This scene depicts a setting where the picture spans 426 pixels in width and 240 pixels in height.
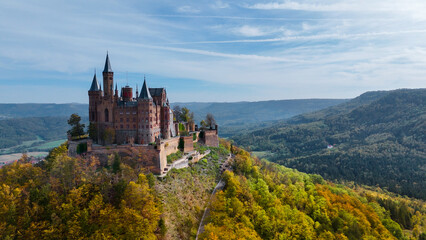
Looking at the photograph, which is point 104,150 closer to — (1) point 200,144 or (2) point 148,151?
(2) point 148,151

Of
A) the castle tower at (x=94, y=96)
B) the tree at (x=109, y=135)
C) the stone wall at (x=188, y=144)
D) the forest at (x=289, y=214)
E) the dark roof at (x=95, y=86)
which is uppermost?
the dark roof at (x=95, y=86)

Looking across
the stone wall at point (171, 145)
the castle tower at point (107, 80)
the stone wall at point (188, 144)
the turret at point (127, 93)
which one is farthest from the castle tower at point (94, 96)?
the stone wall at point (188, 144)

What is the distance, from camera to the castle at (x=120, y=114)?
6562cm

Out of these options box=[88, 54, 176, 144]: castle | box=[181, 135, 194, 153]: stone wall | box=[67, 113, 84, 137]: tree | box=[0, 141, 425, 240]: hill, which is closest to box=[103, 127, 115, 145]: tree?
box=[88, 54, 176, 144]: castle

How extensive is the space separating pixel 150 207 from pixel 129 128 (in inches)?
992

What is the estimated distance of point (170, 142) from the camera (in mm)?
71188

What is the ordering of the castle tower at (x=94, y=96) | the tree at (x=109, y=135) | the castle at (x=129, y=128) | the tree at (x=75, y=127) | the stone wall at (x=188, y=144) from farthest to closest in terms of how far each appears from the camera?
the stone wall at (x=188, y=144)
the castle tower at (x=94, y=96)
the tree at (x=75, y=127)
the tree at (x=109, y=135)
the castle at (x=129, y=128)

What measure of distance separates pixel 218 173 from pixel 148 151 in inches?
947

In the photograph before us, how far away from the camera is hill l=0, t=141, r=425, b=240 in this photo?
4547 cm

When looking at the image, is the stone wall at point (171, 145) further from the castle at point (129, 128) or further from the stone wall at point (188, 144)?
the stone wall at point (188, 144)

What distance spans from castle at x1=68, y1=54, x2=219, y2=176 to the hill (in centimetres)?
269

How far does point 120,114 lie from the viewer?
66.1 meters

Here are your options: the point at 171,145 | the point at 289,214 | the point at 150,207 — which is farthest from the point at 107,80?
the point at 289,214

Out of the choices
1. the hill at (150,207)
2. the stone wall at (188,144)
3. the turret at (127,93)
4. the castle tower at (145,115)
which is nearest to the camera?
the hill at (150,207)
